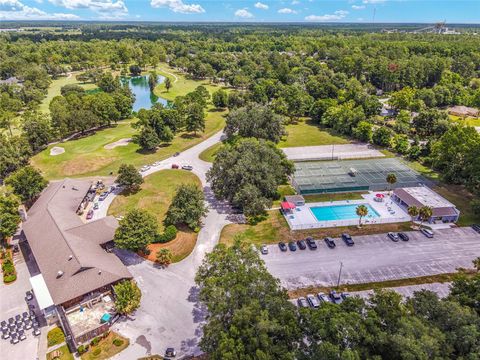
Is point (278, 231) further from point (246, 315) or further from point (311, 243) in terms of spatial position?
point (246, 315)

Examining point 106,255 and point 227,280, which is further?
point 106,255

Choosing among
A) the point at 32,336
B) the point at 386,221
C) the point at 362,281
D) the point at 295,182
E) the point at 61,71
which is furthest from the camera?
the point at 61,71

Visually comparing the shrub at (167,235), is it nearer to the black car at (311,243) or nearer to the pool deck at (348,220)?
the pool deck at (348,220)

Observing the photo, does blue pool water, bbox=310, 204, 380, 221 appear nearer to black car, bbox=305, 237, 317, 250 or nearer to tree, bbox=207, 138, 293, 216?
black car, bbox=305, 237, 317, 250

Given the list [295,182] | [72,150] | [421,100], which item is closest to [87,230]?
[295,182]

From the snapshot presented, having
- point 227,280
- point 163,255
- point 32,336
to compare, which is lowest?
point 32,336

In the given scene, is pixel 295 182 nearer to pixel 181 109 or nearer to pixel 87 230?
pixel 87 230

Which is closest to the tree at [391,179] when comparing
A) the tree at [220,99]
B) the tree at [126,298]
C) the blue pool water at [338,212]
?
the blue pool water at [338,212]
